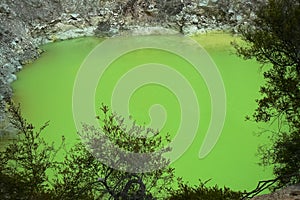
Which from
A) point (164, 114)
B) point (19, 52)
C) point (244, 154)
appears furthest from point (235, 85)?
point (19, 52)

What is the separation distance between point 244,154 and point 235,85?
703 centimetres

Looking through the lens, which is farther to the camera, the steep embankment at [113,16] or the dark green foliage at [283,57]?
the steep embankment at [113,16]

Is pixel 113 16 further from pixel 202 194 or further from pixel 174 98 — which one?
pixel 202 194

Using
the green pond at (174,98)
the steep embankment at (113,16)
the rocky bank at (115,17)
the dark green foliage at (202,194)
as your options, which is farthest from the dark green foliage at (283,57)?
the steep embankment at (113,16)

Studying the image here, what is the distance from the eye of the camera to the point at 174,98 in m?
23.5

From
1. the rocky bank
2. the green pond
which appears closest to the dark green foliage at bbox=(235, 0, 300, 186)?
the green pond

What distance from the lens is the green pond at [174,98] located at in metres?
17.2

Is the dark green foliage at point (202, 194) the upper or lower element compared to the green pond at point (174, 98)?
lower

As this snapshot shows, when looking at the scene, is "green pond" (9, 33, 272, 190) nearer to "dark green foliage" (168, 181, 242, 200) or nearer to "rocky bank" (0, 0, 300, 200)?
"rocky bank" (0, 0, 300, 200)

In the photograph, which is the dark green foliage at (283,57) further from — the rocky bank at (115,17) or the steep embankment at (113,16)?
the steep embankment at (113,16)

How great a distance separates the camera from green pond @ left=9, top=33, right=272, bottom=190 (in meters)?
17.2

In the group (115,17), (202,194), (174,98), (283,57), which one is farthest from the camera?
(115,17)

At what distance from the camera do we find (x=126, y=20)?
116ft

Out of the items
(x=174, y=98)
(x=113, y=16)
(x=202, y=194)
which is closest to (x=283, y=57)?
(x=202, y=194)
